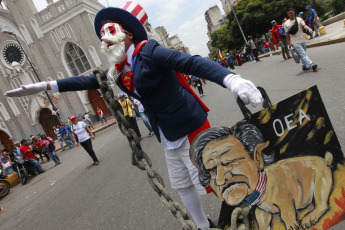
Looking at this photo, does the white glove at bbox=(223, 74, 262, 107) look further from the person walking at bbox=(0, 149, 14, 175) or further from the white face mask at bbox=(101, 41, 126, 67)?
the person walking at bbox=(0, 149, 14, 175)

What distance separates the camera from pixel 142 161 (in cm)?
160

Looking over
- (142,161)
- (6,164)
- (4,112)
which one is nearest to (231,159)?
(142,161)

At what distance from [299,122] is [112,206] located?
11.8ft

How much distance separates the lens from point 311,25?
49.2 feet

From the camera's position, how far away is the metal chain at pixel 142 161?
1.34 meters

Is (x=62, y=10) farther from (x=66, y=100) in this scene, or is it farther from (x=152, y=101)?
(x=152, y=101)

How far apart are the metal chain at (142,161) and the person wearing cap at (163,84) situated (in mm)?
277

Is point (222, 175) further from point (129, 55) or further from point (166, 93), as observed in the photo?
point (129, 55)

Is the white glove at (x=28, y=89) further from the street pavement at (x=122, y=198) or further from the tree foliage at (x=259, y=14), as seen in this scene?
the tree foliage at (x=259, y=14)

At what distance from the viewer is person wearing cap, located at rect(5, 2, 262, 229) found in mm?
1746

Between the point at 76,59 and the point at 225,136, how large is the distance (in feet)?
96.4

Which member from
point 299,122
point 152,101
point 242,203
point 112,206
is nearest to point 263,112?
point 299,122

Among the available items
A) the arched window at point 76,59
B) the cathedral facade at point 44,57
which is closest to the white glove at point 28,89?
the cathedral facade at point 44,57

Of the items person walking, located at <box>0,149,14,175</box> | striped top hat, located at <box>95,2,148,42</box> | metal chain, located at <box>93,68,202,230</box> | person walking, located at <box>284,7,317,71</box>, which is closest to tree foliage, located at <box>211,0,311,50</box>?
person walking, located at <box>284,7,317,71</box>
